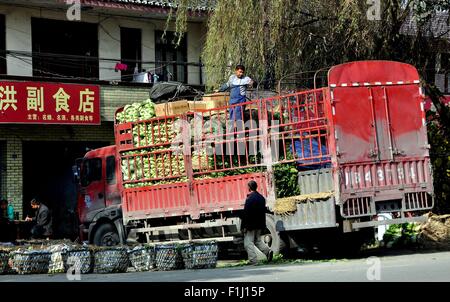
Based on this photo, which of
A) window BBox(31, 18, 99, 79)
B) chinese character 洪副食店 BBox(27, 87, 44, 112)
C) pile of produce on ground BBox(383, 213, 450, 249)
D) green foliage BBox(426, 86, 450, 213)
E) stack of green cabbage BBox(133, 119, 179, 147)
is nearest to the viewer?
stack of green cabbage BBox(133, 119, 179, 147)

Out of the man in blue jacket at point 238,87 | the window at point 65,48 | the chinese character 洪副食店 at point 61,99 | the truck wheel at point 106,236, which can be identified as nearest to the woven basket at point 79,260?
the truck wheel at point 106,236

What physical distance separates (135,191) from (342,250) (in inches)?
183

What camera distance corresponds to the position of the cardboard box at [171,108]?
1755 centimetres

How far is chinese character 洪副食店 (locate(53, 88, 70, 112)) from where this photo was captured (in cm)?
2295

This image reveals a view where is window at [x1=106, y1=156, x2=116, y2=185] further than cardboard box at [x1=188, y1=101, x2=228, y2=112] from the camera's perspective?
Yes

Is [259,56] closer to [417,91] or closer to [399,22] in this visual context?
[399,22]

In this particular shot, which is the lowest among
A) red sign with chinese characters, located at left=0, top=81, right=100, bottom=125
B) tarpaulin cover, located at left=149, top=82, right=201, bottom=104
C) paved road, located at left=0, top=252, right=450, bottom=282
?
paved road, located at left=0, top=252, right=450, bottom=282

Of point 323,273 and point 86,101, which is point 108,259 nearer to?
point 323,273

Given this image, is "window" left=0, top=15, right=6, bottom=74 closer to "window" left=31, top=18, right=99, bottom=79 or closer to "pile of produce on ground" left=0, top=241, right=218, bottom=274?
"window" left=31, top=18, right=99, bottom=79

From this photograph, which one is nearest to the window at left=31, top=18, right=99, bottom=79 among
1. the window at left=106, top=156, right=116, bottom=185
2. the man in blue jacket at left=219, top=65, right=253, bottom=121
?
the window at left=106, top=156, right=116, bottom=185

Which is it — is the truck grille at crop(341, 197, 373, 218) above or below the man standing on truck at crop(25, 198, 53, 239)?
below

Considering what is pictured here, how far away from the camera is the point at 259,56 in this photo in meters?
19.7

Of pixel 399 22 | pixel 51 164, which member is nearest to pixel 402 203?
pixel 399 22

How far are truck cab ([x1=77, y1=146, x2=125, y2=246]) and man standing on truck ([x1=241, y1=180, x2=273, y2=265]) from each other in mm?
4240
